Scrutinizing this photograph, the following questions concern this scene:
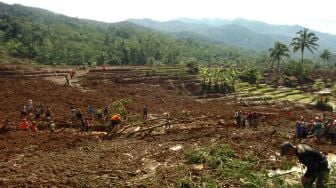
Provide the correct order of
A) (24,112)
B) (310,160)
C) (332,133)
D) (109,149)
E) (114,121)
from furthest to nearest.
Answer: (24,112) < (114,121) < (332,133) < (109,149) < (310,160)

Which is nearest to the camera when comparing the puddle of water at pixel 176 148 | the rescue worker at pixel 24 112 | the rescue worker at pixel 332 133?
the puddle of water at pixel 176 148

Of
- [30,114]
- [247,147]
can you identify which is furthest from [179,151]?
[30,114]

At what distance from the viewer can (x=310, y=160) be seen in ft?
33.5

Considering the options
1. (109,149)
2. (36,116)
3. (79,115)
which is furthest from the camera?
(36,116)

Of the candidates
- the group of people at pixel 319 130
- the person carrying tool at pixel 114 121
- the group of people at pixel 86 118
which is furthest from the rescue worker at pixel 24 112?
the group of people at pixel 319 130

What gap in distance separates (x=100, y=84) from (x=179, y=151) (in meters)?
40.7

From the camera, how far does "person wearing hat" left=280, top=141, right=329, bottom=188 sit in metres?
9.98

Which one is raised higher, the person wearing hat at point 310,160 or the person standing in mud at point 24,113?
the person wearing hat at point 310,160

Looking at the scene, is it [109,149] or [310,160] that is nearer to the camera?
[310,160]

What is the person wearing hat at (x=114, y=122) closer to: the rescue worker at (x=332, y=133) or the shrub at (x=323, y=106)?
the rescue worker at (x=332, y=133)

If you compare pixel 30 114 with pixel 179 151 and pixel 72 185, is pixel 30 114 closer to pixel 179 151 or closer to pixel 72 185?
pixel 179 151

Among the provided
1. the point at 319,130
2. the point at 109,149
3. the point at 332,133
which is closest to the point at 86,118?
the point at 109,149

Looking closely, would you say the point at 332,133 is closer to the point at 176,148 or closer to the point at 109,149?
the point at 176,148

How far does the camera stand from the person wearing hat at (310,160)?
9977 millimetres
